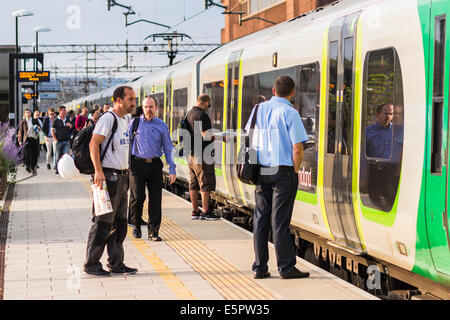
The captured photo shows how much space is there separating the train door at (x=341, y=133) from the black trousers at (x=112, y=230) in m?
2.03

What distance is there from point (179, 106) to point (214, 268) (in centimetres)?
982

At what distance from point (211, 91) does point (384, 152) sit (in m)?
7.62

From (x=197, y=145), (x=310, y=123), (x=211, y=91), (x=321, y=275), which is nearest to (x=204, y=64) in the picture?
(x=211, y=91)

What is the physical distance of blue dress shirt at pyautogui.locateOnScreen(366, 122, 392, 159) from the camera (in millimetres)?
6449

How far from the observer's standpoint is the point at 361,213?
6961mm

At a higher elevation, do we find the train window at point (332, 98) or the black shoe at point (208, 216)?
the train window at point (332, 98)

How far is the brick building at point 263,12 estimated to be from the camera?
33.2m

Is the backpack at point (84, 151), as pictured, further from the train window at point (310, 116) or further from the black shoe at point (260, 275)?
the train window at point (310, 116)

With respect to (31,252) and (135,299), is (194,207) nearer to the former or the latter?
→ (31,252)

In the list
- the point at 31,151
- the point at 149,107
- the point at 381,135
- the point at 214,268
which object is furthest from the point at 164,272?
the point at 31,151

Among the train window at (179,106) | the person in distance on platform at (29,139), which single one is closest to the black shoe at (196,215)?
the train window at (179,106)

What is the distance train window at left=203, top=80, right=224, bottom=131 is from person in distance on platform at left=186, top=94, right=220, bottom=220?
1.16 m

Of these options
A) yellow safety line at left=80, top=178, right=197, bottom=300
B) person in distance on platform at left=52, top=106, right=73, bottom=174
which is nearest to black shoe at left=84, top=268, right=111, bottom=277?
yellow safety line at left=80, top=178, right=197, bottom=300

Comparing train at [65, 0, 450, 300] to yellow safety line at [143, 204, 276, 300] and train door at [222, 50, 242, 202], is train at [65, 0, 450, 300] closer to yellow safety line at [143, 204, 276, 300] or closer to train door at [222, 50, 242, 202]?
yellow safety line at [143, 204, 276, 300]
